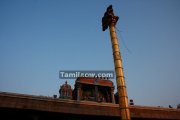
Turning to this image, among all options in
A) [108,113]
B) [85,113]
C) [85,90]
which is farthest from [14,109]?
[85,90]

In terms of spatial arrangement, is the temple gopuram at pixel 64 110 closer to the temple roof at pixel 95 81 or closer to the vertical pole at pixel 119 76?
the vertical pole at pixel 119 76

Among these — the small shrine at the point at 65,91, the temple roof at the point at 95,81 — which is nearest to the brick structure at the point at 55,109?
the temple roof at the point at 95,81

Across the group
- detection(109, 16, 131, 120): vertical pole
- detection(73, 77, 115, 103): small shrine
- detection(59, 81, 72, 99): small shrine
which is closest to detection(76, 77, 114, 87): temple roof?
detection(73, 77, 115, 103): small shrine

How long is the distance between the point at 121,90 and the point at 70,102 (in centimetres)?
320

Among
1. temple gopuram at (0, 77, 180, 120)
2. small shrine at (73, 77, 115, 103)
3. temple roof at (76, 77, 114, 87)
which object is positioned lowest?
temple gopuram at (0, 77, 180, 120)

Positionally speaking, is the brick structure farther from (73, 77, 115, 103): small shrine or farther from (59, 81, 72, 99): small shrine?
(59, 81, 72, 99): small shrine

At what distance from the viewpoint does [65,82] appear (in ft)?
112

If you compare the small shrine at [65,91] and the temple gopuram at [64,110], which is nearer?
the temple gopuram at [64,110]

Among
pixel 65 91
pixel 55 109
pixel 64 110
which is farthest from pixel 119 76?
pixel 65 91

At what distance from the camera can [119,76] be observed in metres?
9.16

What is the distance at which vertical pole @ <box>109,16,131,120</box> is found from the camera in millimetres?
8428

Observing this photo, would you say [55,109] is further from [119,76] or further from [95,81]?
[95,81]

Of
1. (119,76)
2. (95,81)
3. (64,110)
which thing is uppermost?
(95,81)

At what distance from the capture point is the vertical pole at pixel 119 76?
8.43 m
